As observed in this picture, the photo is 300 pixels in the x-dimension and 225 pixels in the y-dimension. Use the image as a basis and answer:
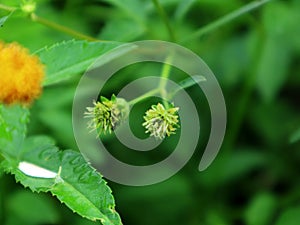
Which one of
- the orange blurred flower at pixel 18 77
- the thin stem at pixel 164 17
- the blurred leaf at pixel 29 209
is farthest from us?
the blurred leaf at pixel 29 209

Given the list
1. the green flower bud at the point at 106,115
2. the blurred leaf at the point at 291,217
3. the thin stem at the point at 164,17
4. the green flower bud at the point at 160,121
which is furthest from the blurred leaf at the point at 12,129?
the blurred leaf at the point at 291,217

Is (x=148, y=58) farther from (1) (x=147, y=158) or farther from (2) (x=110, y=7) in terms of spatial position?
(2) (x=110, y=7)

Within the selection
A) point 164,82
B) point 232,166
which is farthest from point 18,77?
point 232,166

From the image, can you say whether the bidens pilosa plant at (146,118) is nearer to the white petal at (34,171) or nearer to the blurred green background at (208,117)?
the white petal at (34,171)

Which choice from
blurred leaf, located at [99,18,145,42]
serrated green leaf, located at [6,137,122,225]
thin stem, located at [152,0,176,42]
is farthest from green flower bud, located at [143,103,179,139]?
blurred leaf, located at [99,18,145,42]

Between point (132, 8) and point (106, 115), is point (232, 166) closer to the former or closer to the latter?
point (132, 8)
